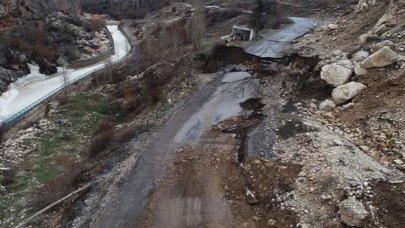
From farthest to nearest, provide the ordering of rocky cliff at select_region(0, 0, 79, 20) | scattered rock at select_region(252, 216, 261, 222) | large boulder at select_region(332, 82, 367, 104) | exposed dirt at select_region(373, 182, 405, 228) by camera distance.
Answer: rocky cliff at select_region(0, 0, 79, 20) → large boulder at select_region(332, 82, 367, 104) → scattered rock at select_region(252, 216, 261, 222) → exposed dirt at select_region(373, 182, 405, 228)

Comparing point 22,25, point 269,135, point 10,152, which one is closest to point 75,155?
point 10,152

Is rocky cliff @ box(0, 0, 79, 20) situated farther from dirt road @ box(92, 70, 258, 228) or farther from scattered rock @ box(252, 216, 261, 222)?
scattered rock @ box(252, 216, 261, 222)

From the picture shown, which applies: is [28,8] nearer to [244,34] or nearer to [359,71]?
[244,34]

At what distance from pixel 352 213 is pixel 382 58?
39.0 feet

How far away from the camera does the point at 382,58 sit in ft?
72.2

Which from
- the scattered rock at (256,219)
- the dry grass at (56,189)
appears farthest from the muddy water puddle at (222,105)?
the scattered rock at (256,219)

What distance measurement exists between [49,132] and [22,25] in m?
48.2

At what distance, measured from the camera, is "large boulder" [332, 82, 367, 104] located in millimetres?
21406

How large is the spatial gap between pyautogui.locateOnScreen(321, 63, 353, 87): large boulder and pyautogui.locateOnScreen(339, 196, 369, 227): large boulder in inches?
419

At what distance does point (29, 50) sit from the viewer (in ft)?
213

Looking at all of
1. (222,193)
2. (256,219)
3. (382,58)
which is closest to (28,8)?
(382,58)

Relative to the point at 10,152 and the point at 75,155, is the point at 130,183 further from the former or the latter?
the point at 10,152

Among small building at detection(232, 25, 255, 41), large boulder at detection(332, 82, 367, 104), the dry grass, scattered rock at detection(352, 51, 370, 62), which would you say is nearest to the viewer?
the dry grass

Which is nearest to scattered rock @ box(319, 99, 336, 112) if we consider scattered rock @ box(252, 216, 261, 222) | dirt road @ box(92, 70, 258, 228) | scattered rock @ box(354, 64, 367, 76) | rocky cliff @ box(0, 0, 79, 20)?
scattered rock @ box(354, 64, 367, 76)
